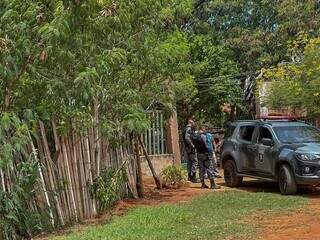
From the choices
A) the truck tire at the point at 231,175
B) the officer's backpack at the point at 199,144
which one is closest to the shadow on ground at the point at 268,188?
the truck tire at the point at 231,175

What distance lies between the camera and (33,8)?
770cm

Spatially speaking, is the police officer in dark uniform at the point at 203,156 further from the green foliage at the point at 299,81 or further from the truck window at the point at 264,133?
the green foliage at the point at 299,81

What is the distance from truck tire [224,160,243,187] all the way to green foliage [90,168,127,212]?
13.8 ft

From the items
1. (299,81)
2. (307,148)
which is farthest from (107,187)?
(299,81)

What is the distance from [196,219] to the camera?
32.7 ft

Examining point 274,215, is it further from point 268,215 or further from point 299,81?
point 299,81

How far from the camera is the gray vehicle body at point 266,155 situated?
12539mm

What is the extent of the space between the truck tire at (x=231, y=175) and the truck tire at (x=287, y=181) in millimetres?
2224

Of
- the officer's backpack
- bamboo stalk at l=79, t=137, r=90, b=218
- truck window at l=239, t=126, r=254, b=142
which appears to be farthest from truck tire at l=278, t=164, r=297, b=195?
bamboo stalk at l=79, t=137, r=90, b=218

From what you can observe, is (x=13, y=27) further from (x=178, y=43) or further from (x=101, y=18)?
(x=178, y=43)

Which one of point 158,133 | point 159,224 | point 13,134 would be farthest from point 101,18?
point 158,133

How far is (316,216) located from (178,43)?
5.06 m

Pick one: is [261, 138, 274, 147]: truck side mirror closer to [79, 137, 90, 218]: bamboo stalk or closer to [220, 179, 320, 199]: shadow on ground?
[220, 179, 320, 199]: shadow on ground

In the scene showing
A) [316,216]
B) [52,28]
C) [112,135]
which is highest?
[52,28]
